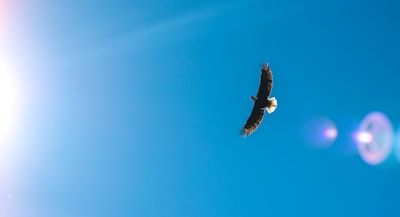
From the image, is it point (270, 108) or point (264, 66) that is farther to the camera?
point (270, 108)

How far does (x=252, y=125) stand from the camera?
30.8 m

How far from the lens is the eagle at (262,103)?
98.5ft

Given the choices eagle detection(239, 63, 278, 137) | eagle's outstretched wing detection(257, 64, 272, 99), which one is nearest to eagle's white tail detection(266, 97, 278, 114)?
eagle detection(239, 63, 278, 137)

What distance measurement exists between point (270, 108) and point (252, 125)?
1640mm

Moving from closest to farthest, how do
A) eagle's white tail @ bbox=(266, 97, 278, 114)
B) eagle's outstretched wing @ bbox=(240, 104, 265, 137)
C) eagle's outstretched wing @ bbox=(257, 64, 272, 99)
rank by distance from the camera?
eagle's outstretched wing @ bbox=(257, 64, 272, 99), eagle's outstretched wing @ bbox=(240, 104, 265, 137), eagle's white tail @ bbox=(266, 97, 278, 114)

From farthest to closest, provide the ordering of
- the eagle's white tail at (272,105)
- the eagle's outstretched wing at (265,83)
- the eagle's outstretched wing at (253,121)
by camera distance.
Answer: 1. the eagle's white tail at (272,105)
2. the eagle's outstretched wing at (253,121)
3. the eagle's outstretched wing at (265,83)

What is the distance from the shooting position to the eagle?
3002cm

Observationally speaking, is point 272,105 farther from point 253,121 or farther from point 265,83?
point 265,83

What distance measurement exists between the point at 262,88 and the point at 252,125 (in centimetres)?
190

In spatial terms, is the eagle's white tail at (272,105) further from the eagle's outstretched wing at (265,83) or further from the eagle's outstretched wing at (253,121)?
the eagle's outstretched wing at (265,83)

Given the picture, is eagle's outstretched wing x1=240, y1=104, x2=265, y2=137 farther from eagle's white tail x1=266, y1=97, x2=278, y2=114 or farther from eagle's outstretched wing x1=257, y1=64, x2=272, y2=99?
eagle's outstretched wing x1=257, y1=64, x2=272, y2=99

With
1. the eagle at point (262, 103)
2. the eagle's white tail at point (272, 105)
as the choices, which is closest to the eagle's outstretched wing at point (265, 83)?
the eagle at point (262, 103)

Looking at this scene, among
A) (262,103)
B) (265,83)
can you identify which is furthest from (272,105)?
(265,83)

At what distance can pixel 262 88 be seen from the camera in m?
30.6
